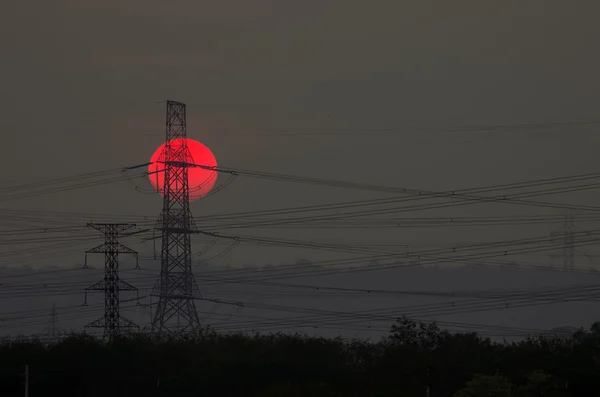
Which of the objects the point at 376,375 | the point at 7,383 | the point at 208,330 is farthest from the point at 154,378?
the point at 208,330

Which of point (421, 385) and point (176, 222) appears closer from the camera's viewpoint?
point (421, 385)

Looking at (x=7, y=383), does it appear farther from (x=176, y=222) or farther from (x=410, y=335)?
(x=410, y=335)

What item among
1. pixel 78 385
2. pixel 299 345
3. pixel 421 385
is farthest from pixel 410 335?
pixel 78 385

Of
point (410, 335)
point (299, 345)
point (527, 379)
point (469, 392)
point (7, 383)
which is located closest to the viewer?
point (469, 392)

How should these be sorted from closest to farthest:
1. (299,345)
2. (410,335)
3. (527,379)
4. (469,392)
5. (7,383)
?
(469,392) < (527,379) < (7,383) < (299,345) < (410,335)

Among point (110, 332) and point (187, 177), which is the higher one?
point (187, 177)

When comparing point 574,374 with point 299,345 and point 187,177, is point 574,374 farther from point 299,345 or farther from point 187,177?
point 187,177
